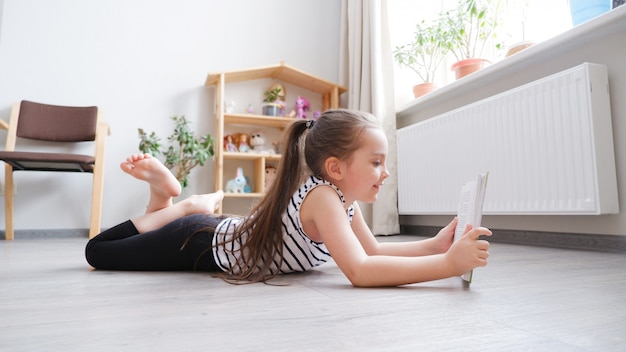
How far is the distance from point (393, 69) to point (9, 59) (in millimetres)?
2261

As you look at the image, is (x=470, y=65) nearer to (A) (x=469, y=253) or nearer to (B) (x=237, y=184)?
(B) (x=237, y=184)

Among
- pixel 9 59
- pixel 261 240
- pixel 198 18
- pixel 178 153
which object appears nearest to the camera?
pixel 261 240

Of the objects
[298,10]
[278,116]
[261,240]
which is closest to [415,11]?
[298,10]

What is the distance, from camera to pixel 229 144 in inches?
108

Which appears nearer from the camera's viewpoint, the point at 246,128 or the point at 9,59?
the point at 9,59

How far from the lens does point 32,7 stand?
→ 8.37 feet

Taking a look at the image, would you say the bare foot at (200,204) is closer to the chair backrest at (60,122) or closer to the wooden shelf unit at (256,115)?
the wooden shelf unit at (256,115)

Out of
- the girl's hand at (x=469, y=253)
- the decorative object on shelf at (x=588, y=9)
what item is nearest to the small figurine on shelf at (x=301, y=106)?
the decorative object on shelf at (x=588, y=9)

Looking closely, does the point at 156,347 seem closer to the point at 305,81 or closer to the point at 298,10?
the point at 305,81

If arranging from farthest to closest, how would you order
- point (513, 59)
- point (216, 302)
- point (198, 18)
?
point (198, 18)
point (513, 59)
point (216, 302)

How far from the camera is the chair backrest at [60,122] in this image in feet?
7.75

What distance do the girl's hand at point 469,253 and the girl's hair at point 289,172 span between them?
0.29 m

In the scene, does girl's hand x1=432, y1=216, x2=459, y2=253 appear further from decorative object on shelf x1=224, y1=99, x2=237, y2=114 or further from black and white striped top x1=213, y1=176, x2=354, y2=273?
decorative object on shelf x1=224, y1=99, x2=237, y2=114

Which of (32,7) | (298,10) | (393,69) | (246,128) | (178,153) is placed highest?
(298,10)
